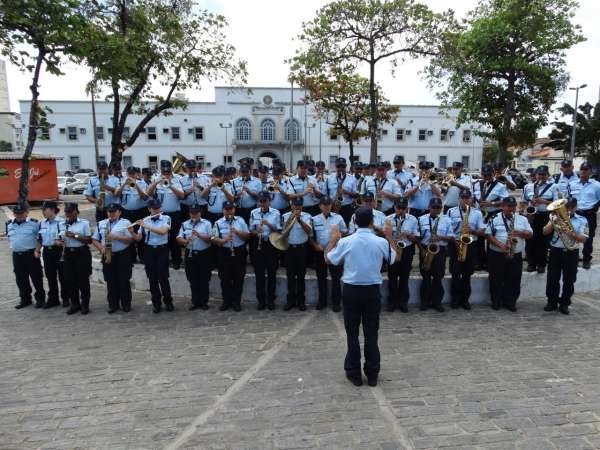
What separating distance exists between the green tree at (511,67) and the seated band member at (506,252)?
10.9 metres

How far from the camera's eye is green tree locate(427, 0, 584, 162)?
1867 cm

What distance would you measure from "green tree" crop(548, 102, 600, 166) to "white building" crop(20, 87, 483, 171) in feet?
67.2

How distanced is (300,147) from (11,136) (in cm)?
4667

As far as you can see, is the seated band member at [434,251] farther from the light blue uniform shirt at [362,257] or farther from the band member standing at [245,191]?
the band member standing at [245,191]

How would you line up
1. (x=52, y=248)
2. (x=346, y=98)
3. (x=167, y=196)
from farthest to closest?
(x=346, y=98)
(x=167, y=196)
(x=52, y=248)

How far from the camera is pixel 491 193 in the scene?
7859mm

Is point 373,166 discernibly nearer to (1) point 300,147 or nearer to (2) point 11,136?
(1) point 300,147

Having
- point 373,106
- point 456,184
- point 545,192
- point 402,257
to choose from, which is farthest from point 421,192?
Result: point 373,106

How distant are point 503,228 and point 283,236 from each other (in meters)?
3.64

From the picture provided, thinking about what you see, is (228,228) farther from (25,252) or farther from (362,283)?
(25,252)

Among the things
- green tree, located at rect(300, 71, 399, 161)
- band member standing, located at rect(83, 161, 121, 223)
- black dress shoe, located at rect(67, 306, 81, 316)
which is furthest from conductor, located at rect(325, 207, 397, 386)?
green tree, located at rect(300, 71, 399, 161)

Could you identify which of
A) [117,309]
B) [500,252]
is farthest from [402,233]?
[117,309]

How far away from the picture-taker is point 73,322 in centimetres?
695

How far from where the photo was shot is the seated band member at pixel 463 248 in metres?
7.11
